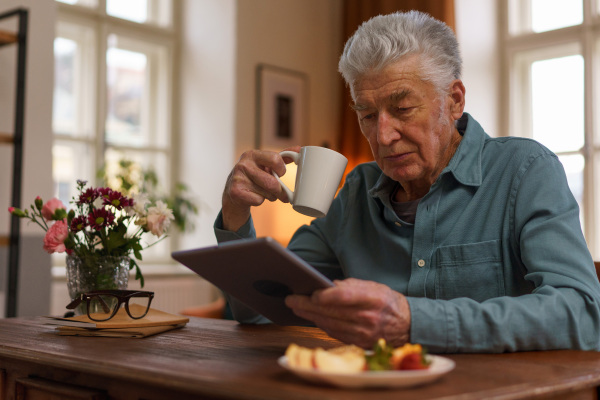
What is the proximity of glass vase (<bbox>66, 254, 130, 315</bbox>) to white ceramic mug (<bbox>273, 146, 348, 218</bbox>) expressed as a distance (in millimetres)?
515

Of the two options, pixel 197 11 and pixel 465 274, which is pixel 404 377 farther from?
pixel 197 11

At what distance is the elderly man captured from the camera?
48.4 inches

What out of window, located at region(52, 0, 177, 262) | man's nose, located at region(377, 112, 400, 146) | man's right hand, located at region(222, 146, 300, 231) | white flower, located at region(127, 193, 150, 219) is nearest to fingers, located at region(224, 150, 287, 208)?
man's right hand, located at region(222, 146, 300, 231)

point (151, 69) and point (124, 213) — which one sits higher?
point (151, 69)

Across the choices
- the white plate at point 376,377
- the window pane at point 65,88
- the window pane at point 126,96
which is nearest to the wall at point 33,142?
the window pane at point 65,88

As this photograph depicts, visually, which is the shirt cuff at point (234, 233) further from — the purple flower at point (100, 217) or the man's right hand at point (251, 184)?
the purple flower at point (100, 217)

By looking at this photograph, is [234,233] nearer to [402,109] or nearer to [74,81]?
[402,109]

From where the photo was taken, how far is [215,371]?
87 centimetres

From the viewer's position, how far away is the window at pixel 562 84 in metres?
4.48

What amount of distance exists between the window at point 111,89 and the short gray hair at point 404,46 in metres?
3.30

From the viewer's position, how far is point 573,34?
4582mm

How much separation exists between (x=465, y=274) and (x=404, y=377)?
0.68 m

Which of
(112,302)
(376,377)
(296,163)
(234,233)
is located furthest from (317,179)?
(376,377)

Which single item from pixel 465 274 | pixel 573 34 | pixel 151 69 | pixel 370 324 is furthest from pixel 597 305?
pixel 151 69
